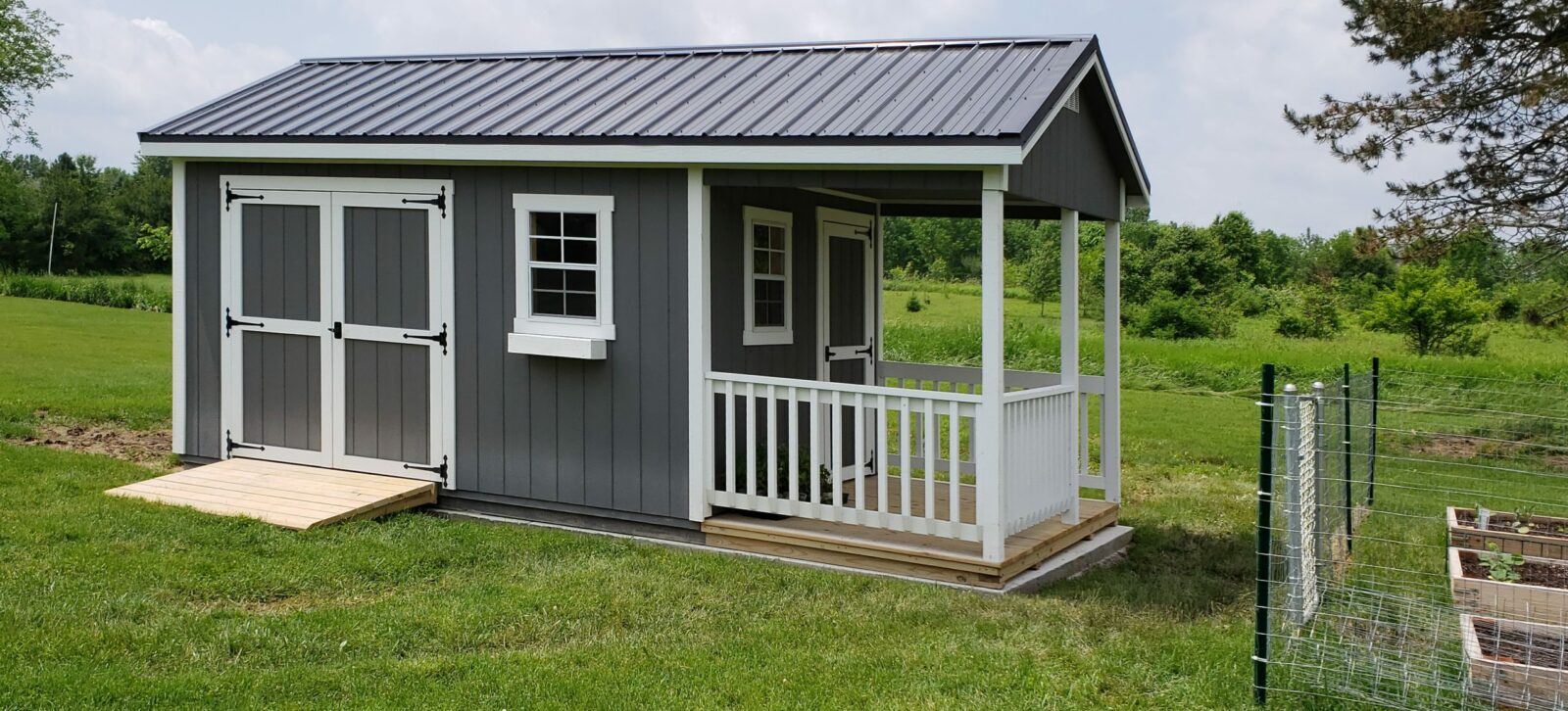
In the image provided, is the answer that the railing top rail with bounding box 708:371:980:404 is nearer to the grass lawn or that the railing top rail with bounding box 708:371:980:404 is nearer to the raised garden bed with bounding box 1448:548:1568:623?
the grass lawn

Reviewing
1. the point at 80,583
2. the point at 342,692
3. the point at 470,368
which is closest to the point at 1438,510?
the point at 470,368

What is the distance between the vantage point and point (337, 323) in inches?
340

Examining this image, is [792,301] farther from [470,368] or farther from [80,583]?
[80,583]

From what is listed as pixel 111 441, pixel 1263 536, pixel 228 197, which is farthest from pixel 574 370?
pixel 111 441

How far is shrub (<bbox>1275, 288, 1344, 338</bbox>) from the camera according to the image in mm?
21516

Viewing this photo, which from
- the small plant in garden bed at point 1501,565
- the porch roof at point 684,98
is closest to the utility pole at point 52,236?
the porch roof at point 684,98

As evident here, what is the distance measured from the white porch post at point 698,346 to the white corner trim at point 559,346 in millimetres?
565

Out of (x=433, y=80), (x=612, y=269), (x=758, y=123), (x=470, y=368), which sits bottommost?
(x=470, y=368)

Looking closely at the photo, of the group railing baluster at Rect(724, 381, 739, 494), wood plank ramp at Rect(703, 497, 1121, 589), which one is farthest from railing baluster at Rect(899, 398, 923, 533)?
railing baluster at Rect(724, 381, 739, 494)

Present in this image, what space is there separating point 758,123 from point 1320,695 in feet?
13.2

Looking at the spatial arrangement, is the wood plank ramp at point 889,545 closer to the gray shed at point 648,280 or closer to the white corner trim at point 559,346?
the gray shed at point 648,280

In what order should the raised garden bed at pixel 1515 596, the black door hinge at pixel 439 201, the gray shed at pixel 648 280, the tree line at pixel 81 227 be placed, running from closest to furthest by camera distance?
the raised garden bed at pixel 1515 596
the gray shed at pixel 648 280
the black door hinge at pixel 439 201
the tree line at pixel 81 227

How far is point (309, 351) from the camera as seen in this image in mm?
8781

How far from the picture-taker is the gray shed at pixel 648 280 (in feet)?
23.0
